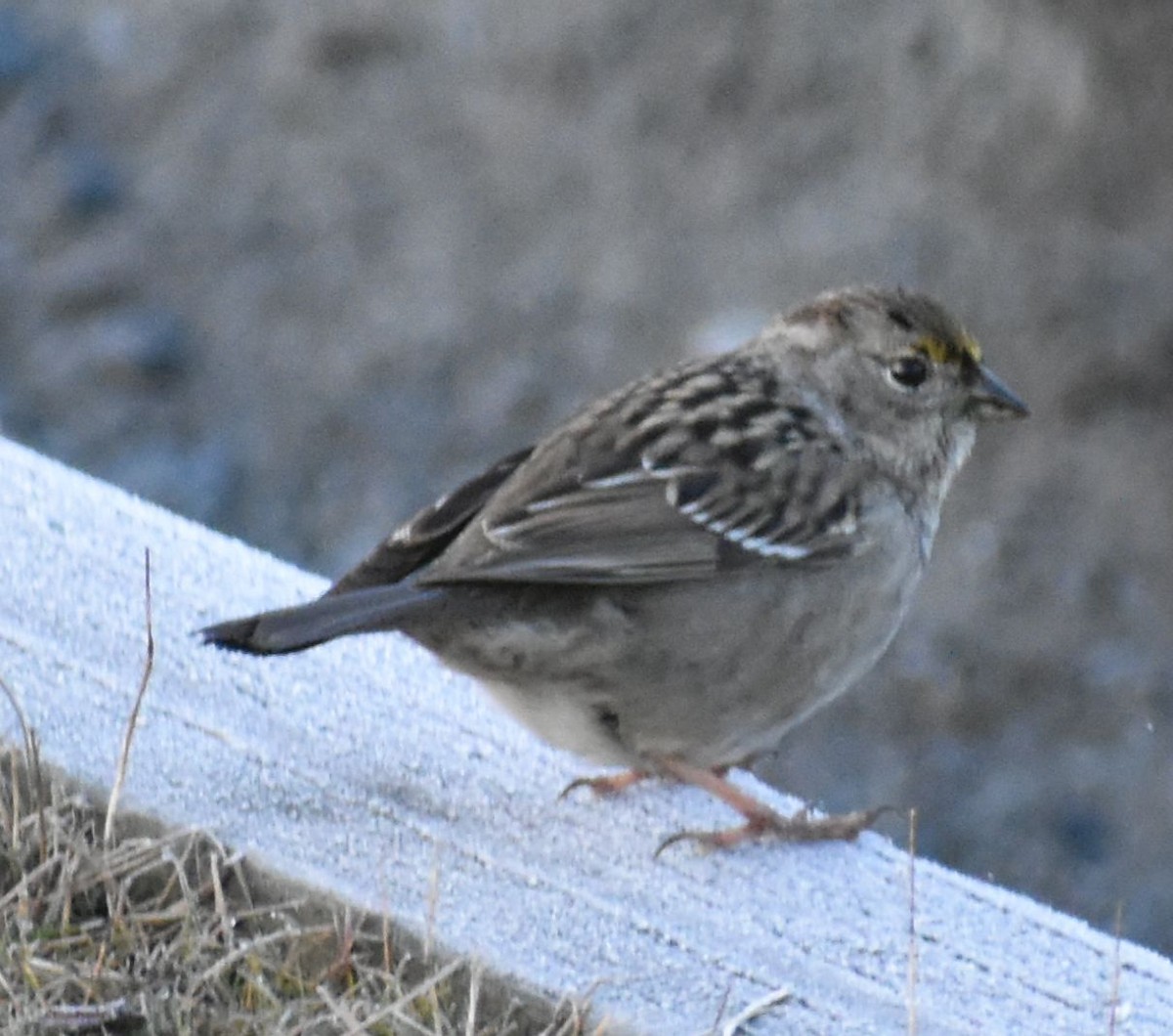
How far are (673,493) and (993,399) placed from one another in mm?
719

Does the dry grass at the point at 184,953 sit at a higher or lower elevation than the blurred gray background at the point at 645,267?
higher

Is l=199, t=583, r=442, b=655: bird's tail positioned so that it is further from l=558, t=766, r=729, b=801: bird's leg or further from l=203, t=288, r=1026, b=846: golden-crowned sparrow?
l=558, t=766, r=729, b=801: bird's leg

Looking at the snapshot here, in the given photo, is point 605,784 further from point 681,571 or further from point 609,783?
point 681,571

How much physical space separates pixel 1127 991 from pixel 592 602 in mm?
1026

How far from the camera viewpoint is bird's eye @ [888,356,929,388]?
4.34 meters

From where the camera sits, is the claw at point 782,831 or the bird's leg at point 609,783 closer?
the claw at point 782,831

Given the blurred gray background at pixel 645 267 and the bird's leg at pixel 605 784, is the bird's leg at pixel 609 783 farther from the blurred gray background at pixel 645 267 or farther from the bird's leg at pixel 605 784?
the blurred gray background at pixel 645 267

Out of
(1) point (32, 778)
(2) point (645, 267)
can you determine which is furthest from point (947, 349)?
(2) point (645, 267)

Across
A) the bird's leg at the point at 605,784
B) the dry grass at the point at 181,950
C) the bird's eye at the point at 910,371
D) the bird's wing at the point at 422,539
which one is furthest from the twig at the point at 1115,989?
the bird's eye at the point at 910,371

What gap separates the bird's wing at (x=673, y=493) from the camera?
3695mm

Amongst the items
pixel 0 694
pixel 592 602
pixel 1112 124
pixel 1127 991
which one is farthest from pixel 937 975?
pixel 1112 124

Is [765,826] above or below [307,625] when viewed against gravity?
below

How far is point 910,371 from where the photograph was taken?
435 cm

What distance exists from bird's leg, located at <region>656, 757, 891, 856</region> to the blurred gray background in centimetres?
294
